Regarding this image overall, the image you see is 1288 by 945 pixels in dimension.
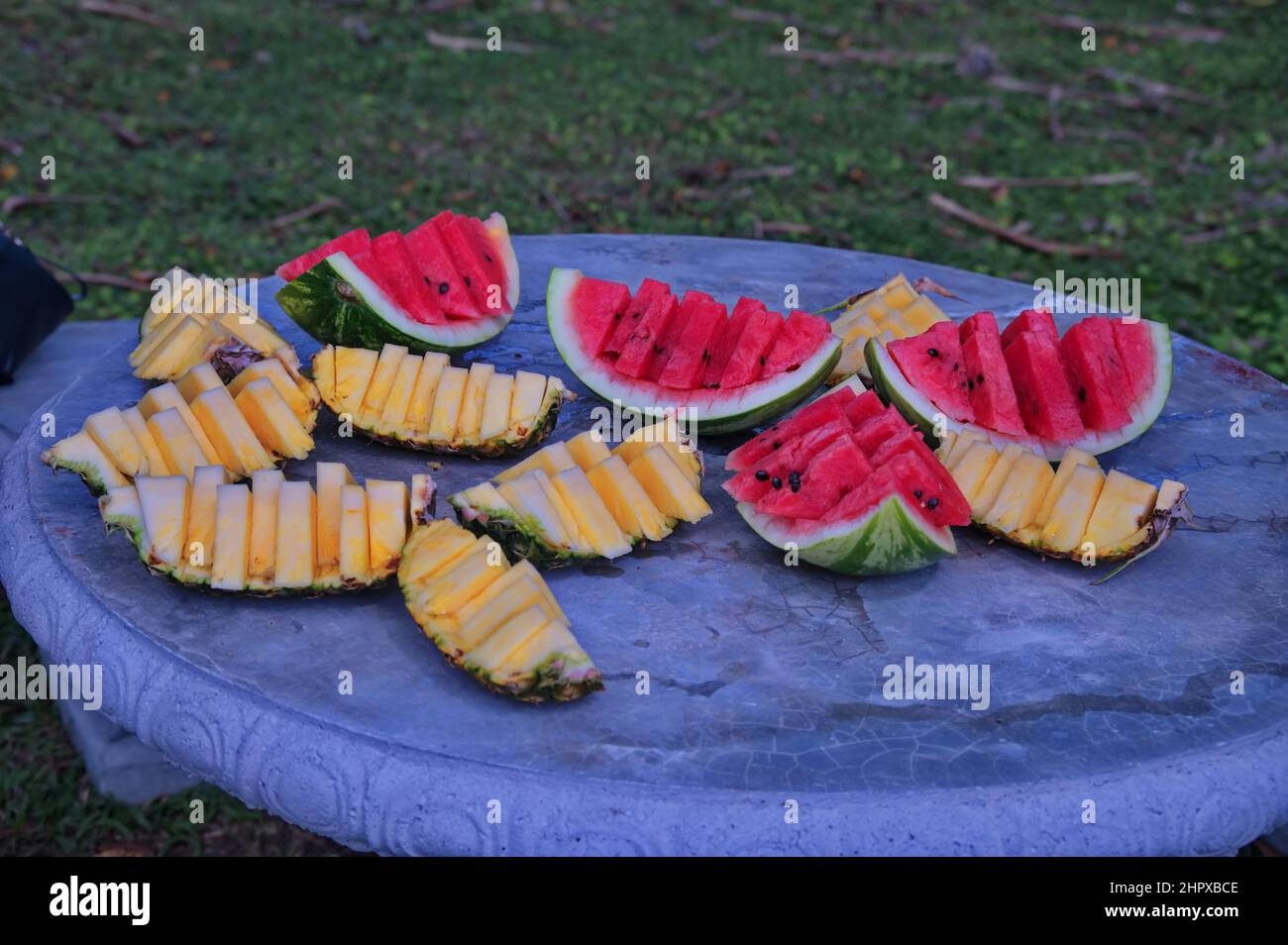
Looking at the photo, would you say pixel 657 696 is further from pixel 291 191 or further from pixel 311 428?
pixel 291 191

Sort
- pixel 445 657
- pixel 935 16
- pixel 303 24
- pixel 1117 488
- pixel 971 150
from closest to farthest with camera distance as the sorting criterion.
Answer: pixel 445 657
pixel 1117 488
pixel 971 150
pixel 303 24
pixel 935 16

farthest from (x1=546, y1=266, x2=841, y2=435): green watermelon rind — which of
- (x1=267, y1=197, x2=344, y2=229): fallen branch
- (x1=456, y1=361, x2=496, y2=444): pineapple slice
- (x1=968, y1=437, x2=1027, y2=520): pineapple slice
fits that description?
(x1=267, y1=197, x2=344, y2=229): fallen branch

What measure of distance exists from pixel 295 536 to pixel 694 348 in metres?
1.31

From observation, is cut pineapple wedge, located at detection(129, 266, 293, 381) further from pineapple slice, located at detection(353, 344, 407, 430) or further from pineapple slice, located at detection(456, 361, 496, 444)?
pineapple slice, located at detection(456, 361, 496, 444)

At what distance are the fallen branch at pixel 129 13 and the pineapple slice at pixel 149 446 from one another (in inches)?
348

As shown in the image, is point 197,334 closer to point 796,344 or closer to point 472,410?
point 472,410

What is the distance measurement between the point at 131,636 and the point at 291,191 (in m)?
6.51

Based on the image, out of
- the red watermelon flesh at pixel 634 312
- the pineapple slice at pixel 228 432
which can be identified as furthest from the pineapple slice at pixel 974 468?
the pineapple slice at pixel 228 432

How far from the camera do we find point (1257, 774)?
2271mm

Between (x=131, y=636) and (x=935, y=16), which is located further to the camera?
(x=935, y=16)

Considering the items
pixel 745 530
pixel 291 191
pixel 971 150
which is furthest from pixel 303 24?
pixel 745 530

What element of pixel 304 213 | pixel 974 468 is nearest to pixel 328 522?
pixel 974 468

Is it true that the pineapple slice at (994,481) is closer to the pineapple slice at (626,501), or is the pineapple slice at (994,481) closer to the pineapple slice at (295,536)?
the pineapple slice at (626,501)

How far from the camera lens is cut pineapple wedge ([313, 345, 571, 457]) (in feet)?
10.4
